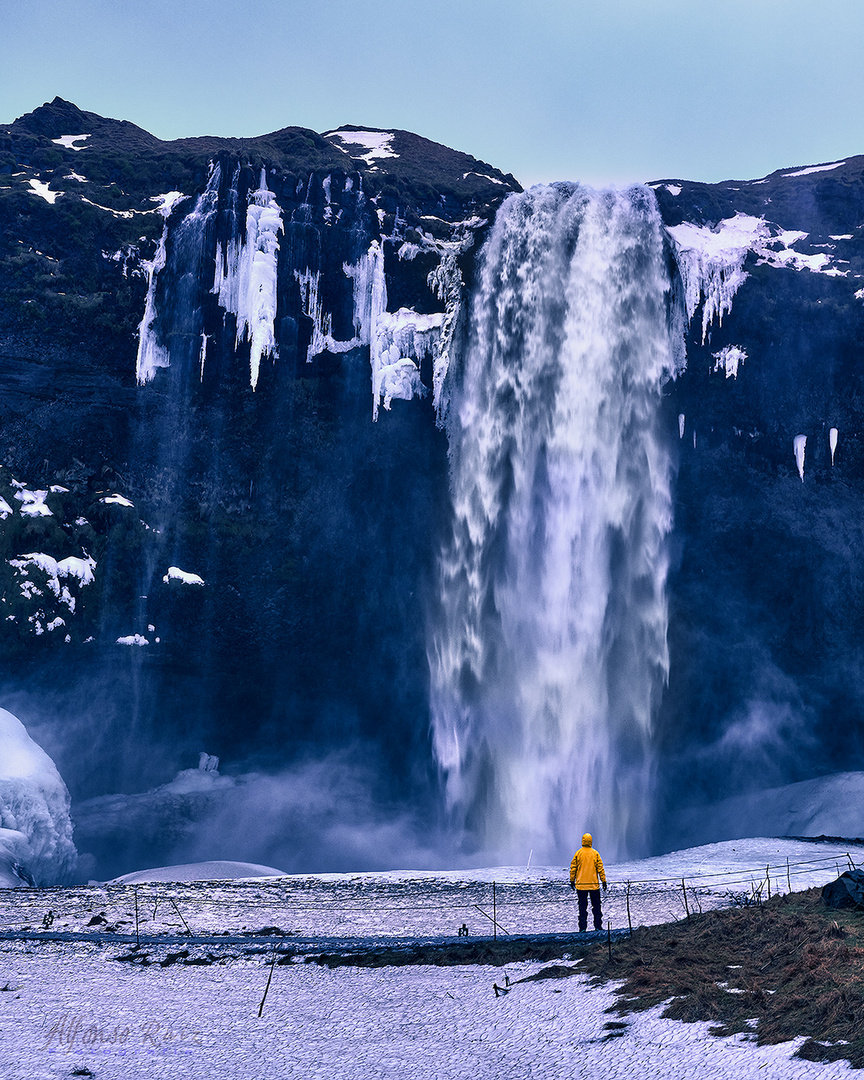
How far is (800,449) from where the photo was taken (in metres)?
41.8

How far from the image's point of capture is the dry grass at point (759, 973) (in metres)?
9.05

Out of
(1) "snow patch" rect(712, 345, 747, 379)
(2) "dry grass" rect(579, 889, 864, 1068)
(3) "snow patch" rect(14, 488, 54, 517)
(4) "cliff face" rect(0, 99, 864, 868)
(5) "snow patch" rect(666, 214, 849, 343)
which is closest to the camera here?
(2) "dry grass" rect(579, 889, 864, 1068)

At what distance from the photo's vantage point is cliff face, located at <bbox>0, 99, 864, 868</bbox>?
40.4m

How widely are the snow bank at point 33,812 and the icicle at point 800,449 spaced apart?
33.2 meters

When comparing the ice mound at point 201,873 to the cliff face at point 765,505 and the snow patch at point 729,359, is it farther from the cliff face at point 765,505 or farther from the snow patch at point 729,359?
the snow patch at point 729,359

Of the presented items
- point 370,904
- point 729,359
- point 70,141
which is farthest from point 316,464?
point 370,904

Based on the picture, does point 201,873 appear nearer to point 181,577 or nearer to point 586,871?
point 181,577

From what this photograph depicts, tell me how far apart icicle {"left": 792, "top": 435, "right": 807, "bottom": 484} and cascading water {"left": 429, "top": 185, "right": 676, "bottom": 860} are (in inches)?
234

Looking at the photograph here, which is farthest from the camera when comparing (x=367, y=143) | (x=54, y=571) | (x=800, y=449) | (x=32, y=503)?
(x=367, y=143)

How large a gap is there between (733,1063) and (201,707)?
36839 millimetres

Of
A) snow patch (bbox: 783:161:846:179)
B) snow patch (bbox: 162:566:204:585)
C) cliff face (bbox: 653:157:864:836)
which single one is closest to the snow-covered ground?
cliff face (bbox: 653:157:864:836)

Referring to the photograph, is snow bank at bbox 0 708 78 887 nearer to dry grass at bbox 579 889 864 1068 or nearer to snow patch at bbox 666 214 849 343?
A: dry grass at bbox 579 889 864 1068

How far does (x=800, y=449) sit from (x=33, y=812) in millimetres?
34147

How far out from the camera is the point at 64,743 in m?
40.5
